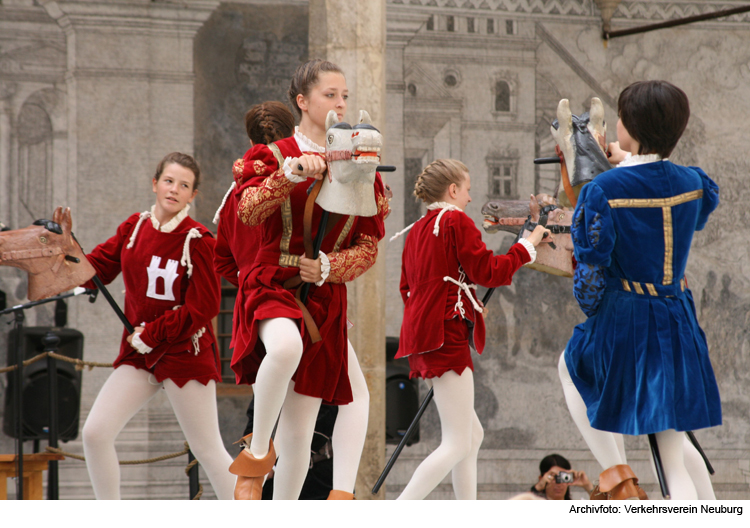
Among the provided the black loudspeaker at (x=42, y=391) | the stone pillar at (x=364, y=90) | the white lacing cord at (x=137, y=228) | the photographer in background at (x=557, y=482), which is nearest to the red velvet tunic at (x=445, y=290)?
the white lacing cord at (x=137, y=228)

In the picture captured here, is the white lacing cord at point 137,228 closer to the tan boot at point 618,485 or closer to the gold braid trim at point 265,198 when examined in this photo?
the gold braid trim at point 265,198

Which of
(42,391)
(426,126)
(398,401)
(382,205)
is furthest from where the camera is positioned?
(426,126)

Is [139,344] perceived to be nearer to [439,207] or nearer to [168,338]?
[168,338]

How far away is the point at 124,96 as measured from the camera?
802 centimetres

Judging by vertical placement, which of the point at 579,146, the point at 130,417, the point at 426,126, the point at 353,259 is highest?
the point at 426,126

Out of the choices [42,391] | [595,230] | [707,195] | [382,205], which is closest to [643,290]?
[595,230]

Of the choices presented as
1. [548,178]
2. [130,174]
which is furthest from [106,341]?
[548,178]

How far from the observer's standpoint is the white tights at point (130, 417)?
4137mm

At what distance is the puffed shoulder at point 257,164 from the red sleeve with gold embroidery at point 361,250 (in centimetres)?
40

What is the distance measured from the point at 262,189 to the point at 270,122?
1089 millimetres

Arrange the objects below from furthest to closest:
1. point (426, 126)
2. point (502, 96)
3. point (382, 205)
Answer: point (502, 96) < point (426, 126) < point (382, 205)

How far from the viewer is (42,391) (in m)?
6.63

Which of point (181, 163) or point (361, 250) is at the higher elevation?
point (181, 163)

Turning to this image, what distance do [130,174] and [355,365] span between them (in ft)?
16.1
